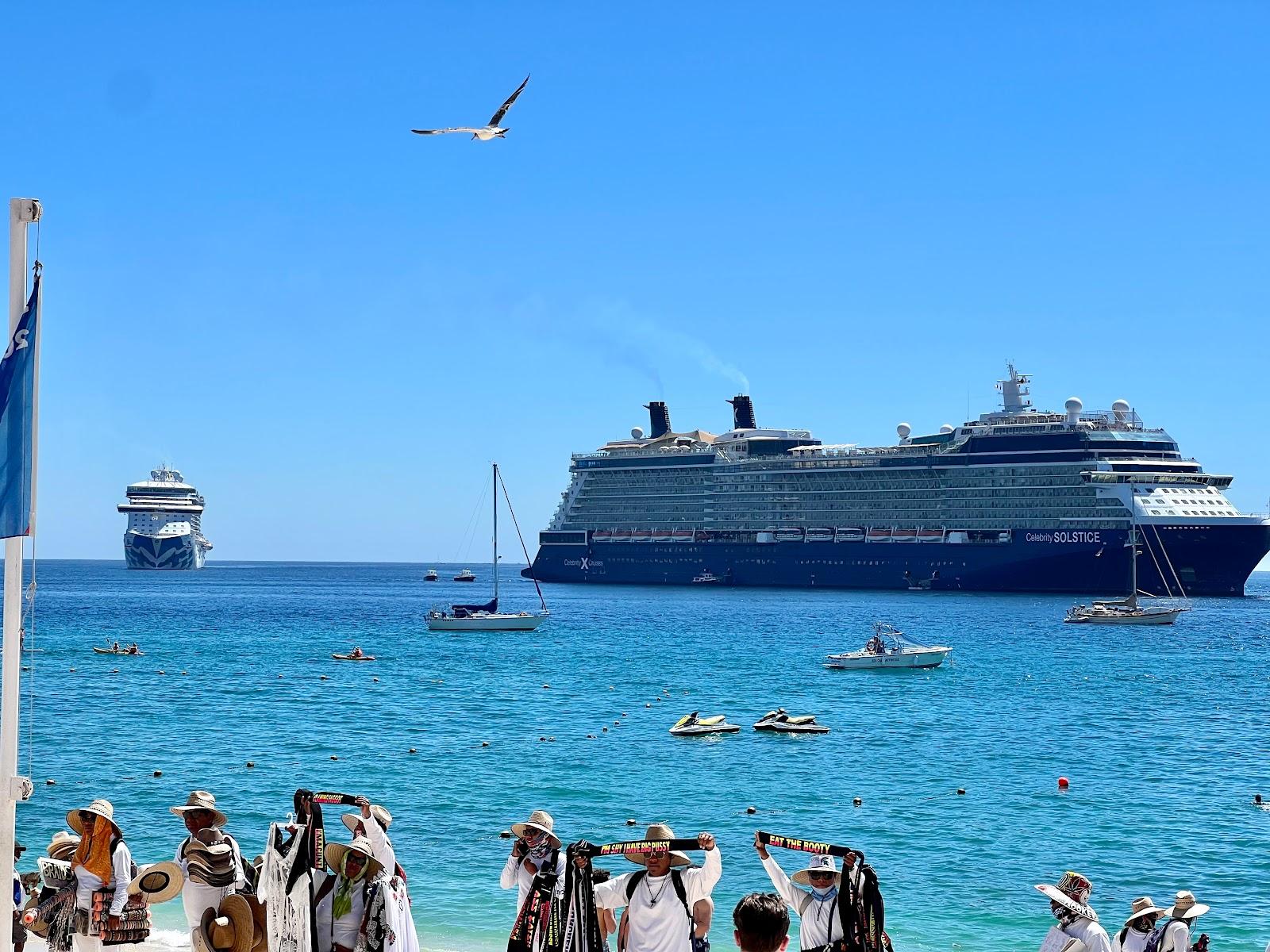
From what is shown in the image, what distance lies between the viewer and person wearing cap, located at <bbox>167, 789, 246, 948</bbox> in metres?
Result: 8.80

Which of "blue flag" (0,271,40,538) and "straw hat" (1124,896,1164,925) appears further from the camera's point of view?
"straw hat" (1124,896,1164,925)

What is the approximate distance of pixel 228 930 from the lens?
28.7 ft

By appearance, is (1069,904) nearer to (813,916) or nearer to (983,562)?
(813,916)

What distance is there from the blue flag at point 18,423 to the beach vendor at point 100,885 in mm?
1976

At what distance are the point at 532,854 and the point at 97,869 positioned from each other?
Answer: 2.82m

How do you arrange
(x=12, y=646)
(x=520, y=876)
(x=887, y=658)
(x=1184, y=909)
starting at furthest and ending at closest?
1. (x=887, y=658)
2. (x=1184, y=909)
3. (x=520, y=876)
4. (x=12, y=646)

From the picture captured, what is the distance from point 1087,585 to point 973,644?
129 ft

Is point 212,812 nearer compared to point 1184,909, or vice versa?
point 212,812

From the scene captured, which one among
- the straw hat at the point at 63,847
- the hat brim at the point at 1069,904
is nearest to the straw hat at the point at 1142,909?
the hat brim at the point at 1069,904

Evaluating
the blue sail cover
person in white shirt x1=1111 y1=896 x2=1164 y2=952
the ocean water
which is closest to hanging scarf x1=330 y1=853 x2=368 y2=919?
person in white shirt x1=1111 y1=896 x2=1164 y2=952

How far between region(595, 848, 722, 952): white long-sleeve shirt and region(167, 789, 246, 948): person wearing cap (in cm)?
248

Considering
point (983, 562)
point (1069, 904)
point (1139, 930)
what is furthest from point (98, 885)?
point (983, 562)

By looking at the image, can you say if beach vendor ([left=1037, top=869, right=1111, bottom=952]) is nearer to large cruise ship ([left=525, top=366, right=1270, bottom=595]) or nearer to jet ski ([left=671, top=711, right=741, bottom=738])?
jet ski ([left=671, top=711, right=741, bottom=738])

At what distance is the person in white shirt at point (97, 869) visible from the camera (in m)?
9.12
